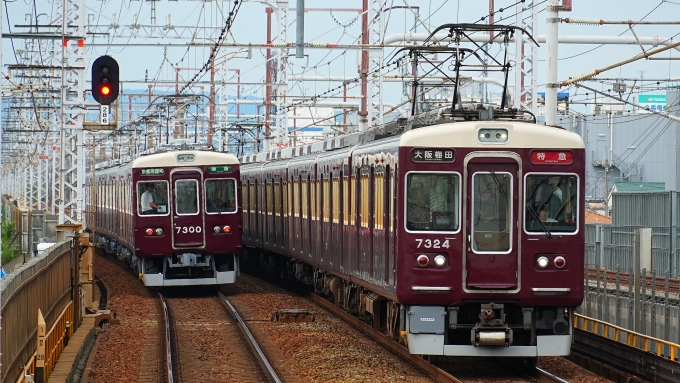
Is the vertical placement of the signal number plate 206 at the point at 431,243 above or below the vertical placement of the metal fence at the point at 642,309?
above

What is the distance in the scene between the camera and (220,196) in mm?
21828

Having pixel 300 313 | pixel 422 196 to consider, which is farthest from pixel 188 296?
pixel 422 196

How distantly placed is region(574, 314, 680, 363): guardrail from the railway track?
3.93 m

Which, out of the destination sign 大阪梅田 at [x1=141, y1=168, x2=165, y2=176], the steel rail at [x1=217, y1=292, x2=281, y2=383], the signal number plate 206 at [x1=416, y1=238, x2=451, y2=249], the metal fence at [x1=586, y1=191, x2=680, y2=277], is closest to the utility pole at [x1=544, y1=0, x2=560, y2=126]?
the signal number plate 206 at [x1=416, y1=238, x2=451, y2=249]

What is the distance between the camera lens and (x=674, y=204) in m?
20.0

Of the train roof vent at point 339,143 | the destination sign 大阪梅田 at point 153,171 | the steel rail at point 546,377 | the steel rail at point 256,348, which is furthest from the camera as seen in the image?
the destination sign 大阪梅田 at point 153,171

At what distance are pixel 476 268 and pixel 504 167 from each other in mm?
1065

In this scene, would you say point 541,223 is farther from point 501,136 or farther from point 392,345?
point 392,345

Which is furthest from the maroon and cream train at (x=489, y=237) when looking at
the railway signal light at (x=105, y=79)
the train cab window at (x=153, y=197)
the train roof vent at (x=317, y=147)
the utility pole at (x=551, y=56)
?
the train cab window at (x=153, y=197)

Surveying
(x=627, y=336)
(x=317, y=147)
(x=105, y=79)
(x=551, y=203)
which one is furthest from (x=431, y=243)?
(x=317, y=147)

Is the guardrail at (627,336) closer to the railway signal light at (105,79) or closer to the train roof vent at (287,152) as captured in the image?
the railway signal light at (105,79)

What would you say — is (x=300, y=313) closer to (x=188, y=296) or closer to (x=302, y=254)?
(x=302, y=254)

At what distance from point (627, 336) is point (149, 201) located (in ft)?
36.8

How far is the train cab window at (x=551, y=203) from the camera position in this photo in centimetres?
1153
